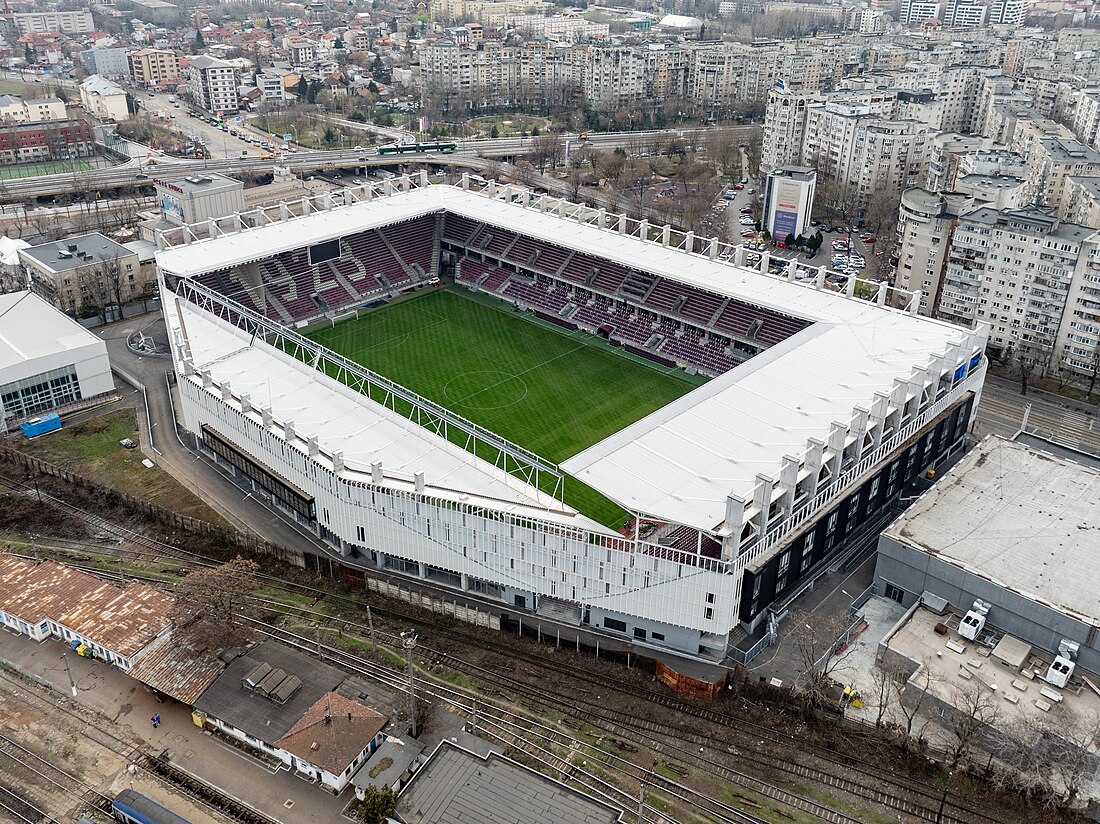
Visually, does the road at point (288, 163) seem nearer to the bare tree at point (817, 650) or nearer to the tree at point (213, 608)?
the tree at point (213, 608)

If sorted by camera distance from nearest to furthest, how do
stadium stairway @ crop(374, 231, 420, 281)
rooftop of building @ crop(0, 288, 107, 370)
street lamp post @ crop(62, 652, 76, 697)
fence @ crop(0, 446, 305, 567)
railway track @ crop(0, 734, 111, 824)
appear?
1. railway track @ crop(0, 734, 111, 824)
2. street lamp post @ crop(62, 652, 76, 697)
3. fence @ crop(0, 446, 305, 567)
4. rooftop of building @ crop(0, 288, 107, 370)
5. stadium stairway @ crop(374, 231, 420, 281)

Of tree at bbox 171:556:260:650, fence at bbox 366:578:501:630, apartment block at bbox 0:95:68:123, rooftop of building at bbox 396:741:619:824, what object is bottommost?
fence at bbox 366:578:501:630

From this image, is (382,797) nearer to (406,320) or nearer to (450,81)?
(406,320)

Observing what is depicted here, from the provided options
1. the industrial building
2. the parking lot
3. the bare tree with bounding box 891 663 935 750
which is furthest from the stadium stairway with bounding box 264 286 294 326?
the bare tree with bounding box 891 663 935 750

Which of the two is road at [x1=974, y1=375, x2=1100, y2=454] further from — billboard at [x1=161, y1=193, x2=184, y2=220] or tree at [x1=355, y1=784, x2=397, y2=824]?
billboard at [x1=161, y1=193, x2=184, y2=220]

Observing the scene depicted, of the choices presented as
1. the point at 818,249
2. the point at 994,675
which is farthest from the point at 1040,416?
the point at 818,249

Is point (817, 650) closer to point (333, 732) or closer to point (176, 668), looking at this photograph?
point (333, 732)
